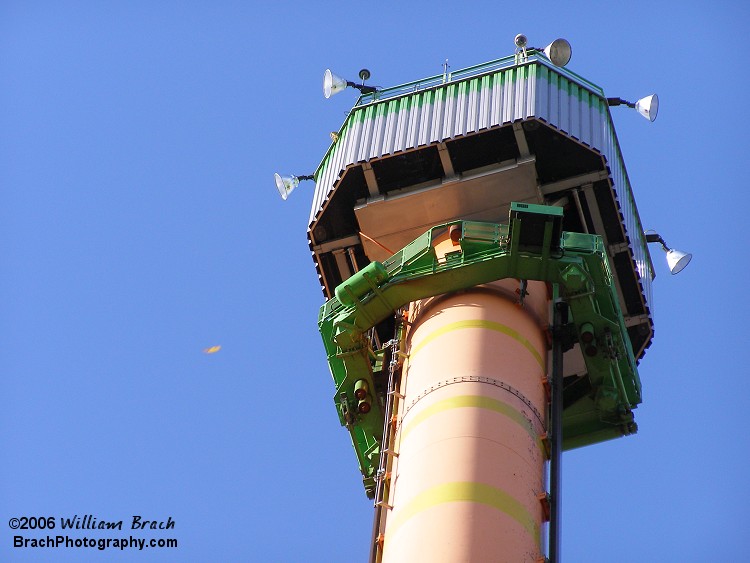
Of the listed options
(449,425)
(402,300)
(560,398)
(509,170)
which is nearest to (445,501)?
(449,425)

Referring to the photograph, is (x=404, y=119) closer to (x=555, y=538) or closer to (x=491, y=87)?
Result: (x=491, y=87)

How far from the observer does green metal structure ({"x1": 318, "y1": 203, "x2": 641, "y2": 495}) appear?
38562mm

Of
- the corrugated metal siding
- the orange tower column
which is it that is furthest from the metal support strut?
the corrugated metal siding

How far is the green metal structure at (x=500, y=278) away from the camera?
127 ft

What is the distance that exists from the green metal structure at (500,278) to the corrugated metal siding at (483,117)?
3158mm

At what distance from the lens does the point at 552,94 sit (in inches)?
1661

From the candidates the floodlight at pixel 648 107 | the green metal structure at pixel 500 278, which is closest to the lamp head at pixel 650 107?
the floodlight at pixel 648 107

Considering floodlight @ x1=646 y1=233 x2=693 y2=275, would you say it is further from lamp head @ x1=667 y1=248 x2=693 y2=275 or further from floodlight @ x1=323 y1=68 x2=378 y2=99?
floodlight @ x1=323 y1=68 x2=378 y2=99

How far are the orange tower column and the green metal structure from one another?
2.77 ft

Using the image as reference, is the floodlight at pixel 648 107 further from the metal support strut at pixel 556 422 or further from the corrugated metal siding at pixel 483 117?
the metal support strut at pixel 556 422

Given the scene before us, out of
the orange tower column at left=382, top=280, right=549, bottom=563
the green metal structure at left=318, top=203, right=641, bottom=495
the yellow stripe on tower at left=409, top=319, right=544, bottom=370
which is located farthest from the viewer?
the green metal structure at left=318, top=203, right=641, bottom=495

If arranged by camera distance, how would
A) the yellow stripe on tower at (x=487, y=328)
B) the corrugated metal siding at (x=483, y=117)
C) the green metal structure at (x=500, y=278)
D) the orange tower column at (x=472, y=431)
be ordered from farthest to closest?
the corrugated metal siding at (x=483, y=117), the green metal structure at (x=500, y=278), the yellow stripe on tower at (x=487, y=328), the orange tower column at (x=472, y=431)

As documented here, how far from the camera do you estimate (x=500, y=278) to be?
38906 mm

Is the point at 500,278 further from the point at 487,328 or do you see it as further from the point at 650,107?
the point at 650,107
